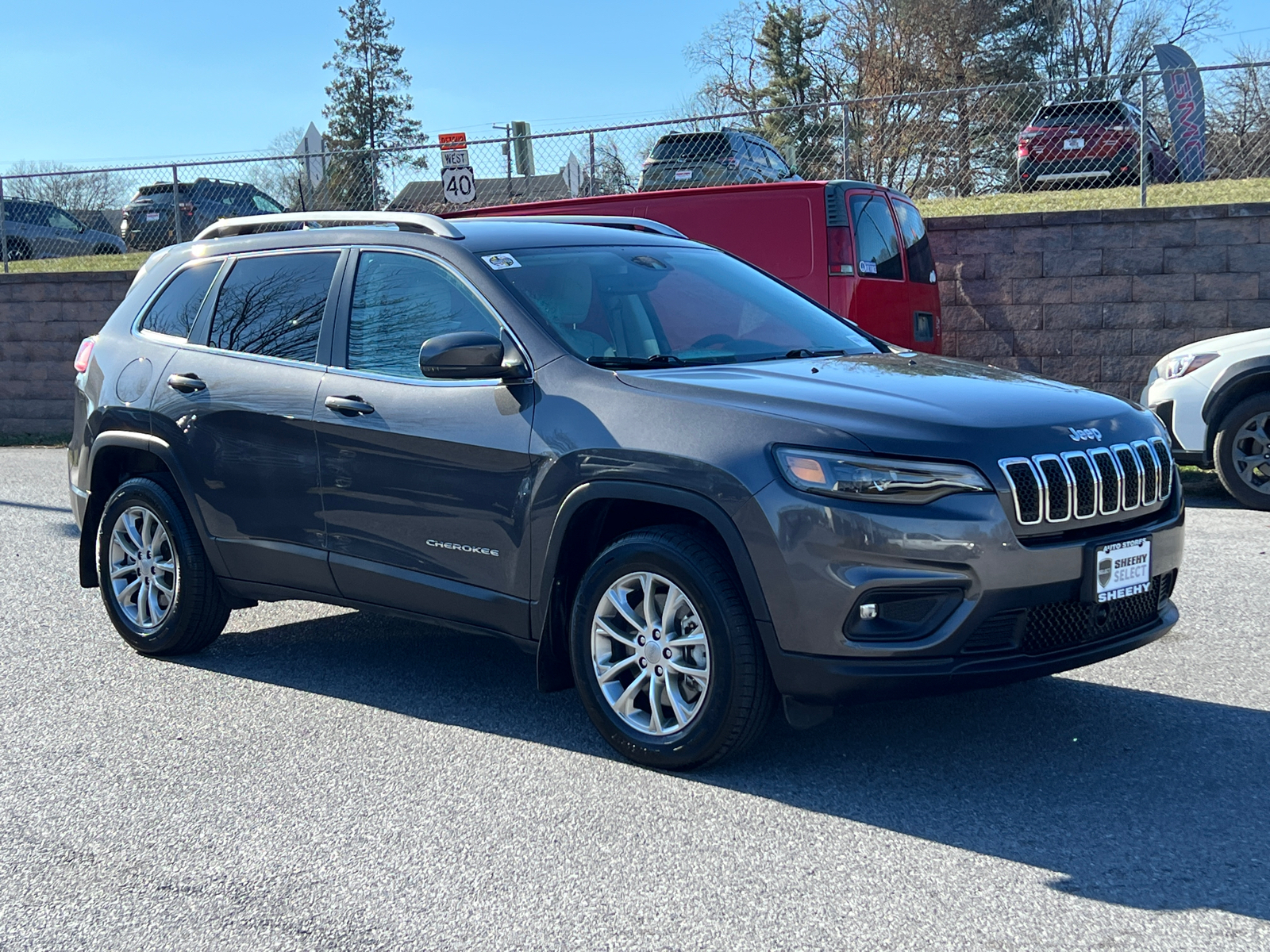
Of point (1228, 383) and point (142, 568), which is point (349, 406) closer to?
point (142, 568)

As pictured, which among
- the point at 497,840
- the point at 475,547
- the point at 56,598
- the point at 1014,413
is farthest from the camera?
the point at 56,598

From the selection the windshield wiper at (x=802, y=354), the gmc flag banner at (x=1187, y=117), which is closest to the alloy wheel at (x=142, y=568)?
the windshield wiper at (x=802, y=354)

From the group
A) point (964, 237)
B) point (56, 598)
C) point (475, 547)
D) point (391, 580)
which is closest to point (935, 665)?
point (475, 547)

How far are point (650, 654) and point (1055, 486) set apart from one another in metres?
1.34

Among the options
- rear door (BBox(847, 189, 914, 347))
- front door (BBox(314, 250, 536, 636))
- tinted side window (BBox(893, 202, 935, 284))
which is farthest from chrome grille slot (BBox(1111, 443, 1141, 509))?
tinted side window (BBox(893, 202, 935, 284))

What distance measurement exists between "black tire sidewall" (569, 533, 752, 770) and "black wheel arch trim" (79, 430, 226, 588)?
2016 millimetres

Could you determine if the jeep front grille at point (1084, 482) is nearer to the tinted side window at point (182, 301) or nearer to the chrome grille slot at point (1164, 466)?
the chrome grille slot at point (1164, 466)

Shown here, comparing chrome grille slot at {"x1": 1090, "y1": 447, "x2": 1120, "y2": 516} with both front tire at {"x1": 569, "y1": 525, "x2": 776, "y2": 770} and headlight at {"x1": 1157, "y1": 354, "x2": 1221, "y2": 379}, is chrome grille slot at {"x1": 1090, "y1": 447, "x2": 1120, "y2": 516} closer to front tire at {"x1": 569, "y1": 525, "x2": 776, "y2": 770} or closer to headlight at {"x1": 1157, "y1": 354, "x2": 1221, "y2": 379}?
front tire at {"x1": 569, "y1": 525, "x2": 776, "y2": 770}

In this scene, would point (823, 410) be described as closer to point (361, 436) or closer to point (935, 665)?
point (935, 665)

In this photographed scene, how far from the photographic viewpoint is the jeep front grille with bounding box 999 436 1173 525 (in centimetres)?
390

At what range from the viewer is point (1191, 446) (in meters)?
9.50

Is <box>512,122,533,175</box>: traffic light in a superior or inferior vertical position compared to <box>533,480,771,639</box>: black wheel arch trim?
superior

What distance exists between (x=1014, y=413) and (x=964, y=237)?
32.5ft

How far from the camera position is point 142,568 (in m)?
6.00
